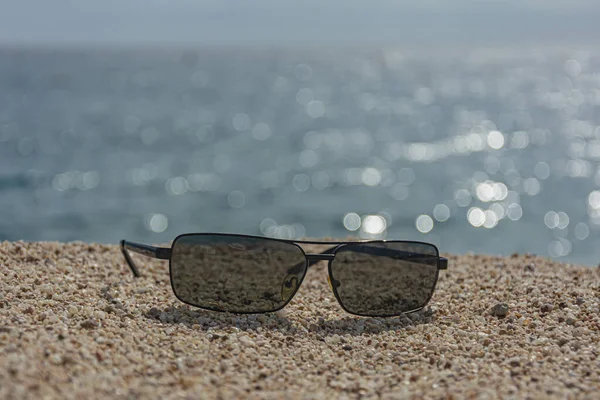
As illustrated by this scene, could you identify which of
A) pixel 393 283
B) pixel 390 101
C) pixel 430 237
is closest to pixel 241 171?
pixel 430 237

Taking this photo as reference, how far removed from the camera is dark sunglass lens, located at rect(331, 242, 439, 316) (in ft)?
12.3

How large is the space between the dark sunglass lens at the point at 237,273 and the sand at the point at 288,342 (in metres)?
0.09

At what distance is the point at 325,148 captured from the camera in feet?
101

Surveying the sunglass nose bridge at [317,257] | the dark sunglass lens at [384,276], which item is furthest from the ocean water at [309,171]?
the sunglass nose bridge at [317,257]

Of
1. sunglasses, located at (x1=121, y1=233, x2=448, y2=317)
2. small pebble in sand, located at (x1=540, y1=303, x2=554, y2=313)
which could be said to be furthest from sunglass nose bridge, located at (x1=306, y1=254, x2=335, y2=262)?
small pebble in sand, located at (x1=540, y1=303, x2=554, y2=313)

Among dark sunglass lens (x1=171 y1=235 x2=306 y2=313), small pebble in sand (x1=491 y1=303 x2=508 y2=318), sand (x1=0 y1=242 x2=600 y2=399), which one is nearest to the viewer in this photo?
sand (x1=0 y1=242 x2=600 y2=399)

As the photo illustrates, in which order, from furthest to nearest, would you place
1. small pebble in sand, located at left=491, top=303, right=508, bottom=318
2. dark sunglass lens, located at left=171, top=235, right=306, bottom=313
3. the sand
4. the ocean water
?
the ocean water
dark sunglass lens, located at left=171, top=235, right=306, bottom=313
small pebble in sand, located at left=491, top=303, right=508, bottom=318
the sand

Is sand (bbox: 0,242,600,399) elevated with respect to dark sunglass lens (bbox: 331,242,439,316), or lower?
lower

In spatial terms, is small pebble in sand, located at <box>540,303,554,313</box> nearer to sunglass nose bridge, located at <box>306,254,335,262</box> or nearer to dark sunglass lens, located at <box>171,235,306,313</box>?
sunglass nose bridge, located at <box>306,254,335,262</box>

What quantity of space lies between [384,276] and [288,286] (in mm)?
611

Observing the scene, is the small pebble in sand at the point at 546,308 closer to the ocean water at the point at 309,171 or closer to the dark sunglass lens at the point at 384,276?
the dark sunglass lens at the point at 384,276

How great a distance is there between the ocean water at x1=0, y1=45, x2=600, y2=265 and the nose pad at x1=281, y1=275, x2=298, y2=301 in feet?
41.5

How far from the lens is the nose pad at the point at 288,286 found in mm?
3693

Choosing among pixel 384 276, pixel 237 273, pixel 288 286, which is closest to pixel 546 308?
pixel 384 276
